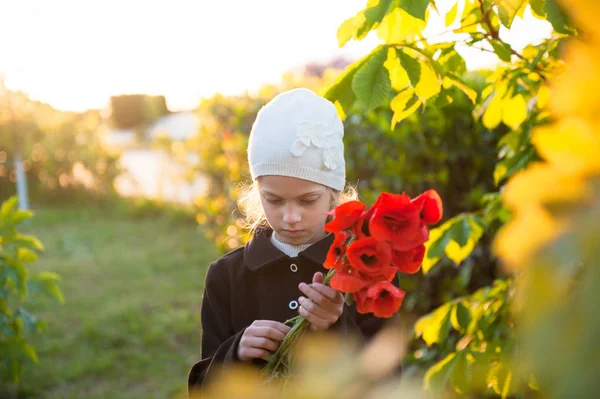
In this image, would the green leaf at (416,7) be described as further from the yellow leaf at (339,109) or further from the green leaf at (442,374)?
the green leaf at (442,374)

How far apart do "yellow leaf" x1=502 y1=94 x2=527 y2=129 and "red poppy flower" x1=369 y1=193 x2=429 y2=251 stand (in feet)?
4.07

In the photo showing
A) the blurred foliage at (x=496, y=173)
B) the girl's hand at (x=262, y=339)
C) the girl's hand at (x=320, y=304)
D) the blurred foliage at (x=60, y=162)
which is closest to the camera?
the blurred foliage at (x=496, y=173)

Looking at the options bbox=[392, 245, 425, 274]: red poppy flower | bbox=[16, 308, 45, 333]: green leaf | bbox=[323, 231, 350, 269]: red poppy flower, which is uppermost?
bbox=[323, 231, 350, 269]: red poppy flower

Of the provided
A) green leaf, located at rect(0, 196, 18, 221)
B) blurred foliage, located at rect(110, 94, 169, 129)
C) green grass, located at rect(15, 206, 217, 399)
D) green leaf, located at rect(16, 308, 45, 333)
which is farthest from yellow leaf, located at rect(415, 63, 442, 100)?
blurred foliage, located at rect(110, 94, 169, 129)

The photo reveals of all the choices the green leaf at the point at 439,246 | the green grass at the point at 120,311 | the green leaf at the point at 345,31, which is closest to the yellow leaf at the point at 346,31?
the green leaf at the point at 345,31

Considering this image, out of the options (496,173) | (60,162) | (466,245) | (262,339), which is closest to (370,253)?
(262,339)

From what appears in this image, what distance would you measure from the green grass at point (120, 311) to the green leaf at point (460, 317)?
1.92m

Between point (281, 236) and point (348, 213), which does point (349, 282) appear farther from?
point (281, 236)

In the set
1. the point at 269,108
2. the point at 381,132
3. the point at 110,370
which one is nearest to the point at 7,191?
the point at 110,370

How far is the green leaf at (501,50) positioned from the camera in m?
1.70

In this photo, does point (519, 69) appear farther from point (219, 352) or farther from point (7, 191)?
point (7, 191)

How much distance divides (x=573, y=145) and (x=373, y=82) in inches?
48.9

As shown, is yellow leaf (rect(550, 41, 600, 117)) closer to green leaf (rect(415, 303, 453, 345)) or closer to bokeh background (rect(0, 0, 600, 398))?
bokeh background (rect(0, 0, 600, 398))

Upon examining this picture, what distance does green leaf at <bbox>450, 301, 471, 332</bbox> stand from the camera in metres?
2.17
